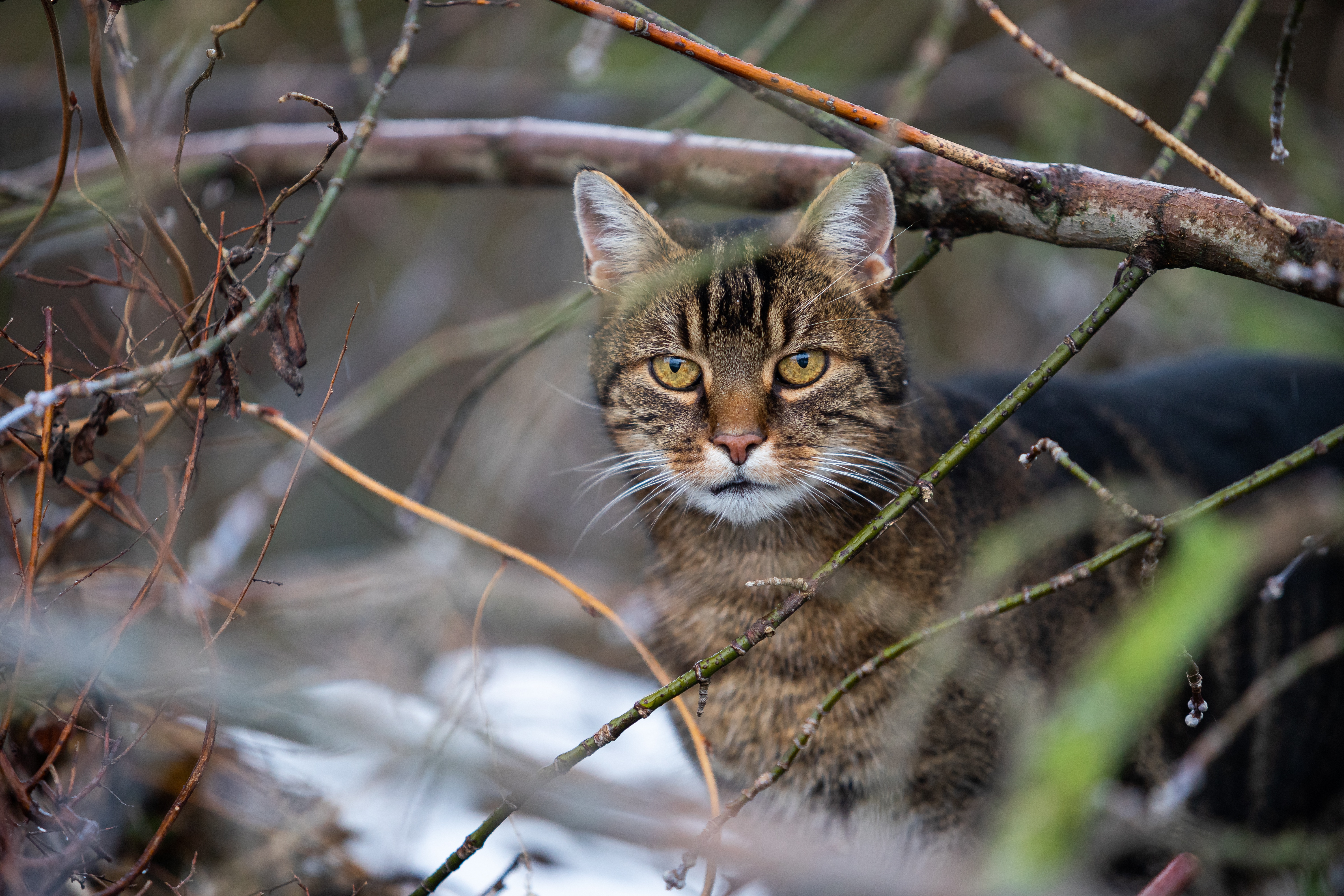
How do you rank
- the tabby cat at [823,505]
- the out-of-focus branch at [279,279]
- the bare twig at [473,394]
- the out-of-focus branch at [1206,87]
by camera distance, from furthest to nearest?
the bare twig at [473,394] → the tabby cat at [823,505] → the out-of-focus branch at [1206,87] → the out-of-focus branch at [279,279]

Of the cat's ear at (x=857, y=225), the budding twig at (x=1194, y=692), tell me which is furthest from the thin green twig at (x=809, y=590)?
the cat's ear at (x=857, y=225)

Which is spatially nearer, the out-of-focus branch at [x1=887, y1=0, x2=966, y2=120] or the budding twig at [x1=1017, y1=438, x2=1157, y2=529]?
the budding twig at [x1=1017, y1=438, x2=1157, y2=529]

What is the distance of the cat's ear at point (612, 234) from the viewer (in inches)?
88.4

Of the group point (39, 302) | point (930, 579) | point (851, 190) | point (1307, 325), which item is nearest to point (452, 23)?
point (39, 302)

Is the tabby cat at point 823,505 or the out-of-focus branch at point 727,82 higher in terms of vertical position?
the out-of-focus branch at point 727,82

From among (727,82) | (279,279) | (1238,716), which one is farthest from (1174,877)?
(727,82)

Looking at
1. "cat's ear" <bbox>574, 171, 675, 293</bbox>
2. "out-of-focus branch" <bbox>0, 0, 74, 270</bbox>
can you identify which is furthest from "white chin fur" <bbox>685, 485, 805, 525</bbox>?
"out-of-focus branch" <bbox>0, 0, 74, 270</bbox>

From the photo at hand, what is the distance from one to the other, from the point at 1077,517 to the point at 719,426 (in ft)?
3.54

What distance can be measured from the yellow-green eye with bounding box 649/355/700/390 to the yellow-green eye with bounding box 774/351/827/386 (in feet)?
0.63

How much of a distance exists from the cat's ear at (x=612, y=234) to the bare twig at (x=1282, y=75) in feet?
4.11

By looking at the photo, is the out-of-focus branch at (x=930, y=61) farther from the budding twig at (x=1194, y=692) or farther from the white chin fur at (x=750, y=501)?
the budding twig at (x=1194, y=692)

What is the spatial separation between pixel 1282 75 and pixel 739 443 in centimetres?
128

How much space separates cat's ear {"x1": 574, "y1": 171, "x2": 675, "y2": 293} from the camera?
2246mm

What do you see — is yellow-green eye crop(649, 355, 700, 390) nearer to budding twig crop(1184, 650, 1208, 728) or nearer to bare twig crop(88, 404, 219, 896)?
bare twig crop(88, 404, 219, 896)
